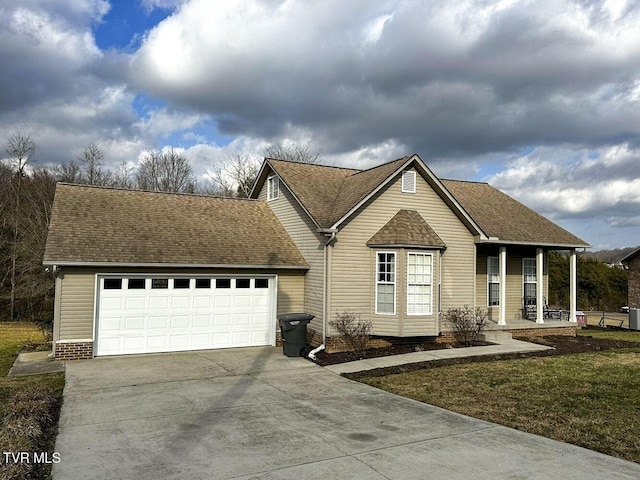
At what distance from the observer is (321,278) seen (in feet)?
48.6

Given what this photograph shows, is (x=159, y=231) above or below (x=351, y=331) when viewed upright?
above

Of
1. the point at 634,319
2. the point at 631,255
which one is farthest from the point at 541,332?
the point at 631,255

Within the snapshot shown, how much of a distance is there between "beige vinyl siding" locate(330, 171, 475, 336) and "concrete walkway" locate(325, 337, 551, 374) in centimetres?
101

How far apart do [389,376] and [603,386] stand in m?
4.42

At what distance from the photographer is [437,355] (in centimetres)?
1382

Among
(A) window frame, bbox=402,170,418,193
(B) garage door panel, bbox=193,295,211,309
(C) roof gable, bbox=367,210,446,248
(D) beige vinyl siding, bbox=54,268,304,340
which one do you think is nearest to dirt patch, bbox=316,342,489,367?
(C) roof gable, bbox=367,210,446,248

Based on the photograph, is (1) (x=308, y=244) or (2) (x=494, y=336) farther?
(2) (x=494, y=336)

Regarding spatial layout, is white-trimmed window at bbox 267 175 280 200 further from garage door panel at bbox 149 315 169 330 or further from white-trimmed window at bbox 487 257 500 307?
white-trimmed window at bbox 487 257 500 307

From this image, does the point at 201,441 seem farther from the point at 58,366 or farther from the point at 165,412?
the point at 58,366

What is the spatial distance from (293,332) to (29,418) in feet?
24.6

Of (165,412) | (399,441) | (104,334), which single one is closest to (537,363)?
(399,441)

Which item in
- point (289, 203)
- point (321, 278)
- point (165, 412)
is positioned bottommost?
point (165, 412)

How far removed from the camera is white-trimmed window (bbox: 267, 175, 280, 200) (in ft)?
60.7

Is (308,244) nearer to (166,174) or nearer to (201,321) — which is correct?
(201,321)
